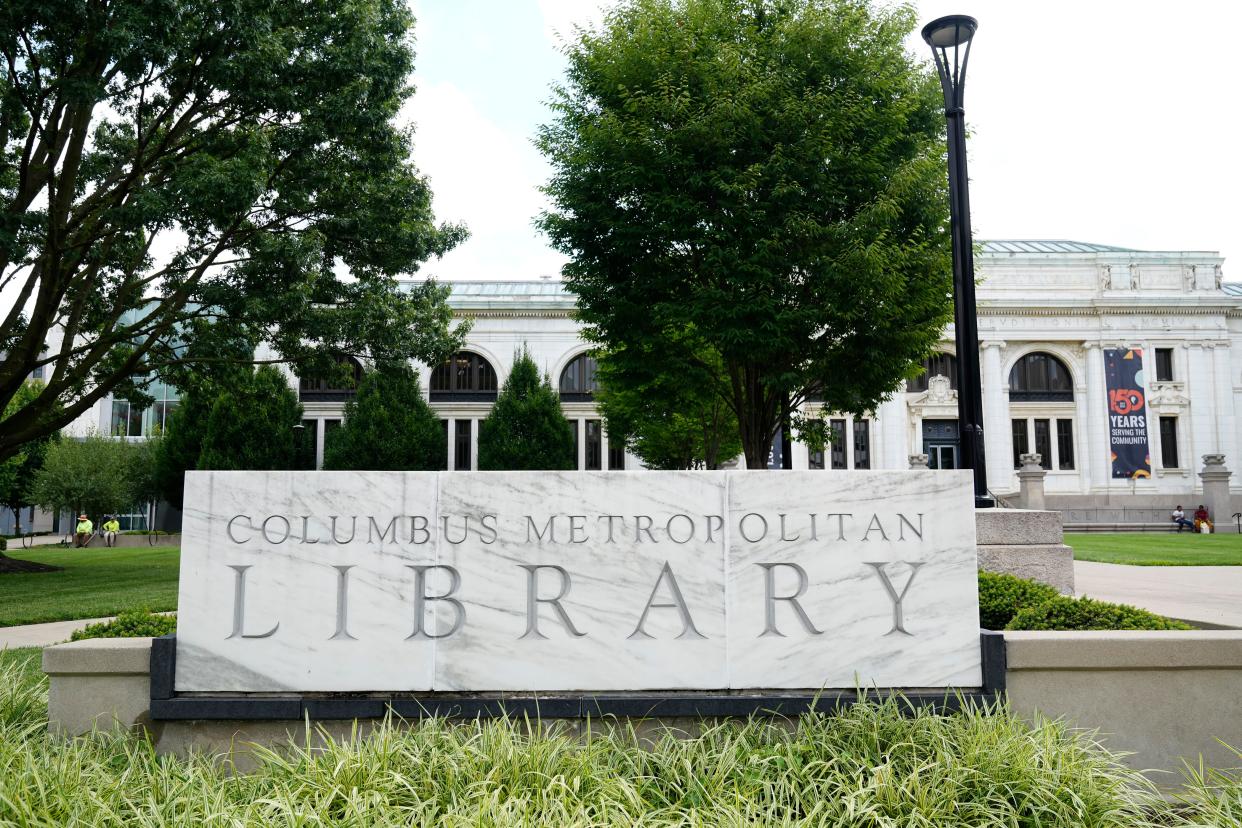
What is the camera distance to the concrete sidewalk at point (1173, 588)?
8844 millimetres

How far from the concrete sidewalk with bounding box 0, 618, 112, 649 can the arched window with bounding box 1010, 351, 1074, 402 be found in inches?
2122

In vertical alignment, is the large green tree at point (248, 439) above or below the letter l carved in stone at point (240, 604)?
above

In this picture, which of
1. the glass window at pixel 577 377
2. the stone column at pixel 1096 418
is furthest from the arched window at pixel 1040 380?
the glass window at pixel 577 377

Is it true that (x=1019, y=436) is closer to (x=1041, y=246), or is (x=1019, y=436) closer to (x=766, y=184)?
(x=1041, y=246)

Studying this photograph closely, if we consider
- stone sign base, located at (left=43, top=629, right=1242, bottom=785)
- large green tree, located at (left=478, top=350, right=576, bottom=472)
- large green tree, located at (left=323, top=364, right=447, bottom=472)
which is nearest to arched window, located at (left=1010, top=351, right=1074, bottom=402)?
large green tree, located at (left=478, top=350, right=576, bottom=472)

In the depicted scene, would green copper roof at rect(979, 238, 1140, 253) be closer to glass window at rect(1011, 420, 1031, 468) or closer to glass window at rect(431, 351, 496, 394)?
glass window at rect(1011, 420, 1031, 468)

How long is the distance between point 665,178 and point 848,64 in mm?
4204

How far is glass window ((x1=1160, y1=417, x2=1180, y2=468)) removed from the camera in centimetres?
5369

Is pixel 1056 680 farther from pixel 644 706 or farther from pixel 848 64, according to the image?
pixel 848 64

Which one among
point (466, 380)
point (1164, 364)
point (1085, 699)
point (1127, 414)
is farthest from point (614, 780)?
point (1164, 364)

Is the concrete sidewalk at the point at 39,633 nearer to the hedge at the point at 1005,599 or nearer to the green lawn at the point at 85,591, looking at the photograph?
the green lawn at the point at 85,591

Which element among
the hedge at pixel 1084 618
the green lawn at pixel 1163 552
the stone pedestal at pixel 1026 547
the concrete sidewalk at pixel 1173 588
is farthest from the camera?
the green lawn at pixel 1163 552

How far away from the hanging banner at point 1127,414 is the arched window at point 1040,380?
9.27ft

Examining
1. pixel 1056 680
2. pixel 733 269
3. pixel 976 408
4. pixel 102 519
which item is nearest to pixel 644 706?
pixel 1056 680
